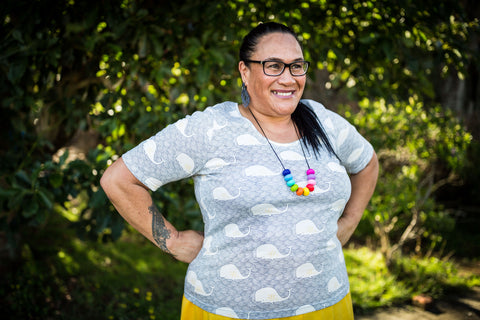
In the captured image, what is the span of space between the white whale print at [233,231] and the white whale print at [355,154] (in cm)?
68

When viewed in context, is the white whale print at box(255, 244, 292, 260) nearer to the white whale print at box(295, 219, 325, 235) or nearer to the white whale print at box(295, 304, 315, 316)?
the white whale print at box(295, 219, 325, 235)

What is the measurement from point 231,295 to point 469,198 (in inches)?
247

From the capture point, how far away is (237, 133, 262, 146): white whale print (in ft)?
5.23

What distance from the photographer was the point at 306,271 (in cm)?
158

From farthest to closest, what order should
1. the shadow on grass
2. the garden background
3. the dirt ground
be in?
1. the dirt ground
2. the shadow on grass
3. the garden background

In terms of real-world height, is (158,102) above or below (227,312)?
above

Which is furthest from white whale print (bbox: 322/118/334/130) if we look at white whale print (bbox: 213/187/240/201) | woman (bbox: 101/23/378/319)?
white whale print (bbox: 213/187/240/201)

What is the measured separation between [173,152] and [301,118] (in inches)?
23.7

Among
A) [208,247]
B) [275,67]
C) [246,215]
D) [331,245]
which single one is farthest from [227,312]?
[275,67]

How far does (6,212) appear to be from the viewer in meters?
2.88

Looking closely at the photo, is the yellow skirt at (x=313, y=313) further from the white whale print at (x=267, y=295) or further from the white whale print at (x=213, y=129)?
the white whale print at (x=213, y=129)

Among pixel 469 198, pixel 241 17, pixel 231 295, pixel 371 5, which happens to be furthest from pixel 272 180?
pixel 469 198

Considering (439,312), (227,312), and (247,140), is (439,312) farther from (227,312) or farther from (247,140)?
(247,140)

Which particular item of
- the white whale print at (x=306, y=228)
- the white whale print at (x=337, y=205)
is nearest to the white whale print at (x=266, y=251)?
the white whale print at (x=306, y=228)
